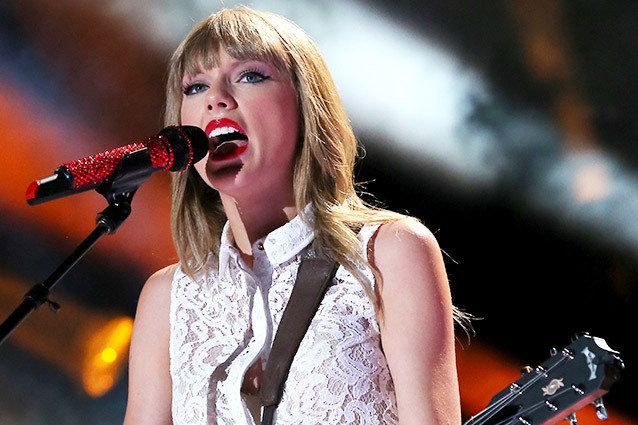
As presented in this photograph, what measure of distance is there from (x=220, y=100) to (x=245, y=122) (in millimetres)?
82

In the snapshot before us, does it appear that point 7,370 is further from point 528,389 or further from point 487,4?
point 487,4

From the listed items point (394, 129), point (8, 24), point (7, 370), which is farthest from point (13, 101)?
point (394, 129)

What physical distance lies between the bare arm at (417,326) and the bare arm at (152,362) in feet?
2.20

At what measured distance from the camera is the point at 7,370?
2.56 m

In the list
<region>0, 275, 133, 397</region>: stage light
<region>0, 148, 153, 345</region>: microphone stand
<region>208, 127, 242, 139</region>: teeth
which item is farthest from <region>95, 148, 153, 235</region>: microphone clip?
<region>0, 275, 133, 397</region>: stage light

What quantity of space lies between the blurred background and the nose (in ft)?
2.32

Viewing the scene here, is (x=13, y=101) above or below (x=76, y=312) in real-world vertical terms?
above

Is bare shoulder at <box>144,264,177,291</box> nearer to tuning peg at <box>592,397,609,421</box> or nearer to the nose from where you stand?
the nose

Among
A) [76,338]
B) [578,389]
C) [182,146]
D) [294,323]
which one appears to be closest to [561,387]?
[578,389]

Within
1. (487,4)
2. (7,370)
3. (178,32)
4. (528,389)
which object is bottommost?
(7,370)

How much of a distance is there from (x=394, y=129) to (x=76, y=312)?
1.23m

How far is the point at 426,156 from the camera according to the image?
2.42 metres

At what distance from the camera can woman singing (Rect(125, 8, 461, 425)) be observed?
69.0 inches

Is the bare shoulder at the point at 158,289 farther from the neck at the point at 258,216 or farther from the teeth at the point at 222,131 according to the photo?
the teeth at the point at 222,131
